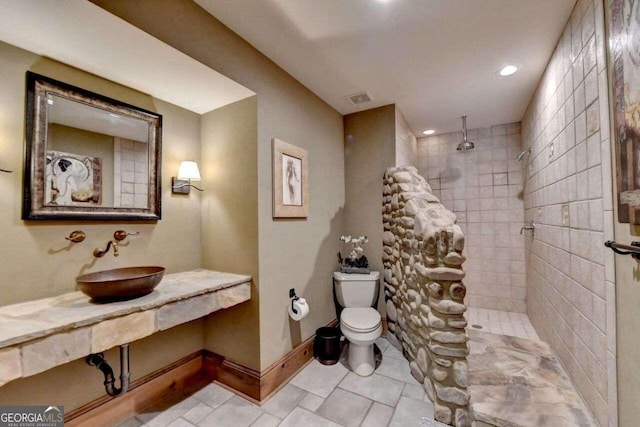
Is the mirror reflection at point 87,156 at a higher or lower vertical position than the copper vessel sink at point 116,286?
higher

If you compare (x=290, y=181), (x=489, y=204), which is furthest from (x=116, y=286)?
(x=489, y=204)

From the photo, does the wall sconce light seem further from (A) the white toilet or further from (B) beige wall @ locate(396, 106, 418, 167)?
(B) beige wall @ locate(396, 106, 418, 167)

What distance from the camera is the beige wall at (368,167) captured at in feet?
9.84

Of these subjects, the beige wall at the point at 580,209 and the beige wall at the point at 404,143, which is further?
the beige wall at the point at 404,143

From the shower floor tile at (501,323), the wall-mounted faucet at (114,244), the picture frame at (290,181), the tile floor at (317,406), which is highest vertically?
the picture frame at (290,181)

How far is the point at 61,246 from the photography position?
1601mm

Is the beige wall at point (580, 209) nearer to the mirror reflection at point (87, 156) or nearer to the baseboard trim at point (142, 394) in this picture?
the baseboard trim at point (142, 394)

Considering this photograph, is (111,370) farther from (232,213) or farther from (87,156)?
(87,156)

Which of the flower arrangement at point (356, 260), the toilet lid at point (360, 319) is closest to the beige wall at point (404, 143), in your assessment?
the flower arrangement at point (356, 260)

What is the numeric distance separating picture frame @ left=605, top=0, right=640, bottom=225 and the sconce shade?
251cm

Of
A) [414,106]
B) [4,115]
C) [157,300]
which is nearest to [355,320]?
[157,300]

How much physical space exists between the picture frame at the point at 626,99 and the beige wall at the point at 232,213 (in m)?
2.00

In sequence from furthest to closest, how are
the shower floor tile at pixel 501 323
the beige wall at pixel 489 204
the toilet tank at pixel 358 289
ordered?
the beige wall at pixel 489 204 → the shower floor tile at pixel 501 323 → the toilet tank at pixel 358 289

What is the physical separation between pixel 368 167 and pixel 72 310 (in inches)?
107
